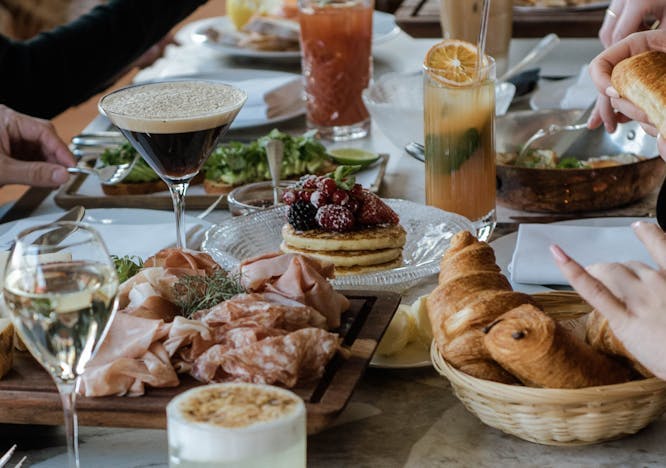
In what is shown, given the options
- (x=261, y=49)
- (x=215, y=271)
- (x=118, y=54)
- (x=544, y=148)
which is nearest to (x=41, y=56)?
(x=118, y=54)

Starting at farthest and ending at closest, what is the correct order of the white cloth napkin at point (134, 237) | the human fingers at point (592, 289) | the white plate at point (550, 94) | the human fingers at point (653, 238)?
1. the white plate at point (550, 94)
2. the white cloth napkin at point (134, 237)
3. the human fingers at point (653, 238)
4. the human fingers at point (592, 289)

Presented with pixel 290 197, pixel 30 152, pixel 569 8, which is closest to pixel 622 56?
pixel 290 197

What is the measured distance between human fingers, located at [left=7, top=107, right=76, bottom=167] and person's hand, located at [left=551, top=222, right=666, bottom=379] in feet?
4.07

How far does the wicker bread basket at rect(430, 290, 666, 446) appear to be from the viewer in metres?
1.01

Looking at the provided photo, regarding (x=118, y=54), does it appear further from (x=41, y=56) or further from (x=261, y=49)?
(x=261, y=49)

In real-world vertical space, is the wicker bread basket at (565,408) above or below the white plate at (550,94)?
above

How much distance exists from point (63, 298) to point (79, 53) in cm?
207

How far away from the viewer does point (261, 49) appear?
10.1ft

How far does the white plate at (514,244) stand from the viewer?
1508mm

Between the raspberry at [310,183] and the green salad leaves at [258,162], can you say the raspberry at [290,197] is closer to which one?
the raspberry at [310,183]

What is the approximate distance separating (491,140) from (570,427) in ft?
2.54

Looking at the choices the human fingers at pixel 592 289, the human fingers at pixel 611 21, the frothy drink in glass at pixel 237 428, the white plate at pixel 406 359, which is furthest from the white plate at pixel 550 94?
the frothy drink in glass at pixel 237 428

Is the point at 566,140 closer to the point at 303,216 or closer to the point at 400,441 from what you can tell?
the point at 303,216

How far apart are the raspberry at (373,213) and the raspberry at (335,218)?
19 millimetres
